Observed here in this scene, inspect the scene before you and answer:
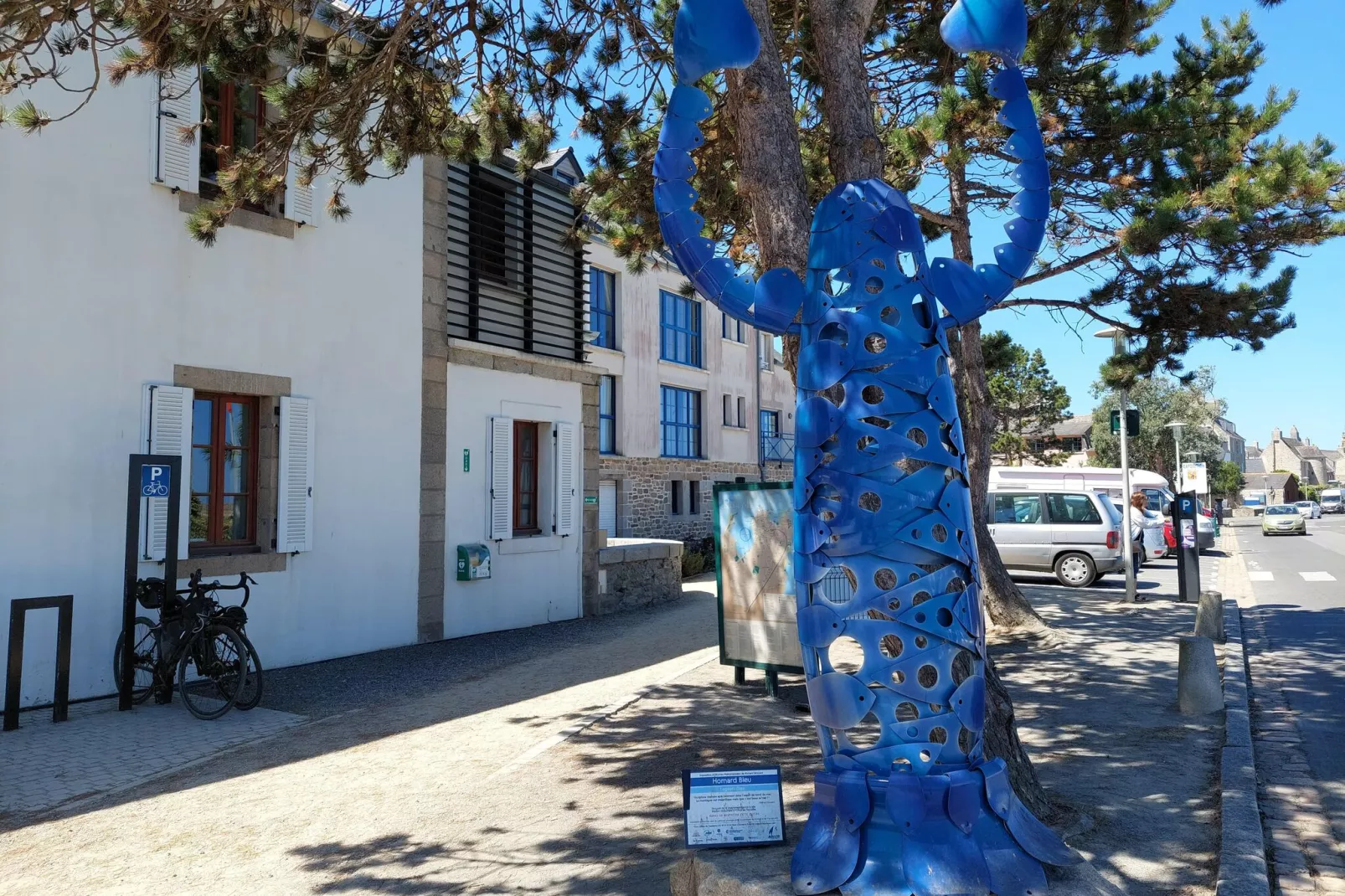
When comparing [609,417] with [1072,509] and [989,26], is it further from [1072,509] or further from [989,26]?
[989,26]

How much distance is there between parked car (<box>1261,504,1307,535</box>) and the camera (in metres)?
37.2

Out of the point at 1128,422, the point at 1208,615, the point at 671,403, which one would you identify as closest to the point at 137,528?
the point at 1208,615

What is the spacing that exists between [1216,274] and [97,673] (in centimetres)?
1084

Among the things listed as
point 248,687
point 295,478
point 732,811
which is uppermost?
point 295,478

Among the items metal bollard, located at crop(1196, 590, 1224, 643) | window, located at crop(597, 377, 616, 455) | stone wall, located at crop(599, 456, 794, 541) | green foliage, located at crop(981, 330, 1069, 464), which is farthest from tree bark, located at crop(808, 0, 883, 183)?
green foliage, located at crop(981, 330, 1069, 464)

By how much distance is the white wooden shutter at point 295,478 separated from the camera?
9.09 meters

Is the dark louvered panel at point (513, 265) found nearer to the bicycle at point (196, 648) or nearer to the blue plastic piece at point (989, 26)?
the bicycle at point (196, 648)

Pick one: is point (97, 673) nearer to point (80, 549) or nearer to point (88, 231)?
point (80, 549)

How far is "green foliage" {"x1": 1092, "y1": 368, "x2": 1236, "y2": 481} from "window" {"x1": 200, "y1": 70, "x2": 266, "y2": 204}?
4490cm

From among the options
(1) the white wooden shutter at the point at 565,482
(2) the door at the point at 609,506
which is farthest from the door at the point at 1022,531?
(1) the white wooden shutter at the point at 565,482

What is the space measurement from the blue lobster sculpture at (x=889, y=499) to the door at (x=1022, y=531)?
591 inches

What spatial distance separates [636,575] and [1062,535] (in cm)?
813

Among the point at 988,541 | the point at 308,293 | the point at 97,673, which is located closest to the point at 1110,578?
the point at 988,541

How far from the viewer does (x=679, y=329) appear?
24.7m
